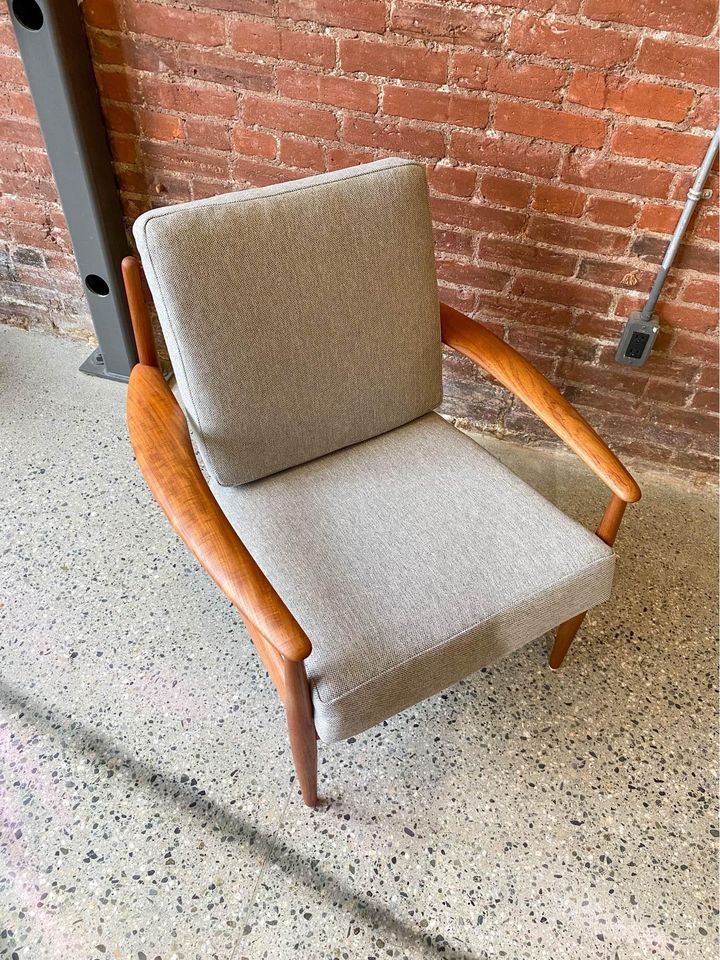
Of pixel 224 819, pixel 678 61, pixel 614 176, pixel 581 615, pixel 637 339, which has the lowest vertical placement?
pixel 224 819

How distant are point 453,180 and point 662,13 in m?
0.49

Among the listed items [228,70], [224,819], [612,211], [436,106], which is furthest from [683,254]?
[224,819]

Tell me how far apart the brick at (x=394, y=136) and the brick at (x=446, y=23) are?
18 cm

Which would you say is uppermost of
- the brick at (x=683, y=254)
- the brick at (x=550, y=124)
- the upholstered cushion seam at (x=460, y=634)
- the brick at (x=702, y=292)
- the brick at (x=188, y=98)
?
the brick at (x=550, y=124)

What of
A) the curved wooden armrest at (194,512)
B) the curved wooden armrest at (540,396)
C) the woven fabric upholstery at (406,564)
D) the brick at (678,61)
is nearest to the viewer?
the curved wooden armrest at (194,512)

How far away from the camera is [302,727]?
3.32 ft

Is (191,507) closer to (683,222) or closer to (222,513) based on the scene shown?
(222,513)

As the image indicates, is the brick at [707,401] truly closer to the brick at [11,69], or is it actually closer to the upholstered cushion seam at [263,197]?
the upholstered cushion seam at [263,197]

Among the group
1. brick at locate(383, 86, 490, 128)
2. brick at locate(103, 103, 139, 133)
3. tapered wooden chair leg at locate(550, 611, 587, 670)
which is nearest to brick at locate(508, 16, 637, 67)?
brick at locate(383, 86, 490, 128)

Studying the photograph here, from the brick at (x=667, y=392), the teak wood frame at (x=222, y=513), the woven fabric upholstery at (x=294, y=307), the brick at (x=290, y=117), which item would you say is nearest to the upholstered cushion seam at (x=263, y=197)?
the woven fabric upholstery at (x=294, y=307)

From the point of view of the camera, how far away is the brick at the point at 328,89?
4.74 feet

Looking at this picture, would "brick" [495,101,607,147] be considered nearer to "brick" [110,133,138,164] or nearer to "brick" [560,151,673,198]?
"brick" [560,151,673,198]

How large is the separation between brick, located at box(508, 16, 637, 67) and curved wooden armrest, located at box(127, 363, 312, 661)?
967mm

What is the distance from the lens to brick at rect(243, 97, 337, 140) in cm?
150
